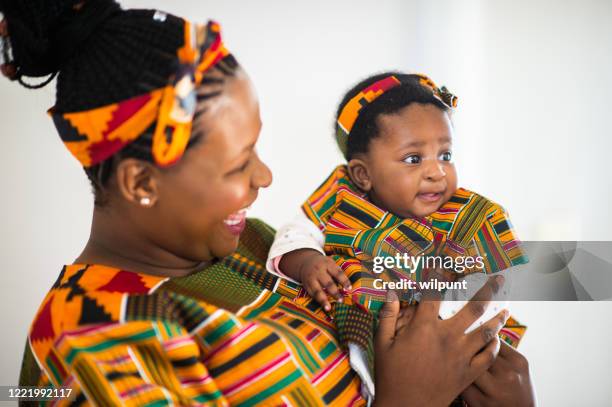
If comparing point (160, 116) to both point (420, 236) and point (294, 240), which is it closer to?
point (294, 240)

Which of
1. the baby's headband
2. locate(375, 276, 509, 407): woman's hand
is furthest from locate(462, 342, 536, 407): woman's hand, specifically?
the baby's headband

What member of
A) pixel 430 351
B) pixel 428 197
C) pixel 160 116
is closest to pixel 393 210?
pixel 428 197

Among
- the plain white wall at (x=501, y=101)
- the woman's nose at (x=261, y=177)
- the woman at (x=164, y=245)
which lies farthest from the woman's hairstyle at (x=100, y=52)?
the plain white wall at (x=501, y=101)

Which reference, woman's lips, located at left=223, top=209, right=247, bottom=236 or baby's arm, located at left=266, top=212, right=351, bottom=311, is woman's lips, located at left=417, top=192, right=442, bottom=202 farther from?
woman's lips, located at left=223, top=209, right=247, bottom=236

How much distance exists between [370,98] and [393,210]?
11.0 inches

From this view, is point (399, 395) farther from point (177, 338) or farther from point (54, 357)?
point (54, 357)

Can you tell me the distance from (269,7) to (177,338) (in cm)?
136

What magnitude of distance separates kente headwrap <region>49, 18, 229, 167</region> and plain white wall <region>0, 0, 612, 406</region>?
103cm

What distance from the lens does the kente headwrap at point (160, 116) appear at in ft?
2.42

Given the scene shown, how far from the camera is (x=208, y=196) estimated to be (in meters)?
0.82

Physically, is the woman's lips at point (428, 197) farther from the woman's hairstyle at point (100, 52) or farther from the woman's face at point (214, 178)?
the woman's hairstyle at point (100, 52)

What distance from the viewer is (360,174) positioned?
1342mm

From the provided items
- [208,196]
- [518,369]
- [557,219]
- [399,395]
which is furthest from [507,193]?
[208,196]

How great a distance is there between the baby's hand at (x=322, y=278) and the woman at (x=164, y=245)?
5.0 inches
